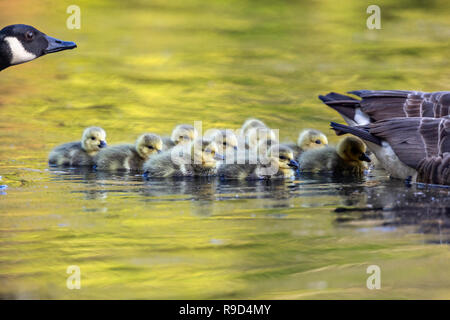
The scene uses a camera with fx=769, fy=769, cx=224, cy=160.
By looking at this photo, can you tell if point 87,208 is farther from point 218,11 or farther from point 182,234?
point 218,11

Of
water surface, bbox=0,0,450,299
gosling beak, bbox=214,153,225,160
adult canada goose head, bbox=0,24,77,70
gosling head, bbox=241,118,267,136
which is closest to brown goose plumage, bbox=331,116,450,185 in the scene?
water surface, bbox=0,0,450,299

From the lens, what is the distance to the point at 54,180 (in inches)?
240

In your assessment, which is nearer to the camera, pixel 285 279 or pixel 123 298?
pixel 123 298

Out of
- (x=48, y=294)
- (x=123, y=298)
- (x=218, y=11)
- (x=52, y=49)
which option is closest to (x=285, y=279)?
(x=123, y=298)

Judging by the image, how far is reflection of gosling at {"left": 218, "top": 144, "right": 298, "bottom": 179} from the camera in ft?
20.1

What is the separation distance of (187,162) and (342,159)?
4.39 ft

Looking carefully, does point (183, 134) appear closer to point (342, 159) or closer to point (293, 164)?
point (293, 164)

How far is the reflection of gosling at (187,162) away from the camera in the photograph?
6223 mm

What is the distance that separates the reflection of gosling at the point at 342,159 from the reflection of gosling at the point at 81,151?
185cm

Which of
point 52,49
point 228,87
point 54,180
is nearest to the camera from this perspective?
point 54,180

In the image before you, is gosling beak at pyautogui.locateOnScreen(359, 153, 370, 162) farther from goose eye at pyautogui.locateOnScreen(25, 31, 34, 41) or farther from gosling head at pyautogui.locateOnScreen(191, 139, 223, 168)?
goose eye at pyautogui.locateOnScreen(25, 31, 34, 41)

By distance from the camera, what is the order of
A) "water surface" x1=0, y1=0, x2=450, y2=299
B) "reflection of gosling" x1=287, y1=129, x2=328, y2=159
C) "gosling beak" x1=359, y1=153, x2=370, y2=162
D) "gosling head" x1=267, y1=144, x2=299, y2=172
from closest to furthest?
"water surface" x1=0, y1=0, x2=450, y2=299
"gosling head" x1=267, y1=144, x2=299, y2=172
"gosling beak" x1=359, y1=153, x2=370, y2=162
"reflection of gosling" x1=287, y1=129, x2=328, y2=159

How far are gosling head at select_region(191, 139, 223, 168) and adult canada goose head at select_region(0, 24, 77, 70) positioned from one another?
4.77 ft

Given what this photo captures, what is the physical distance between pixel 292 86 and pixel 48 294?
706 centimetres
